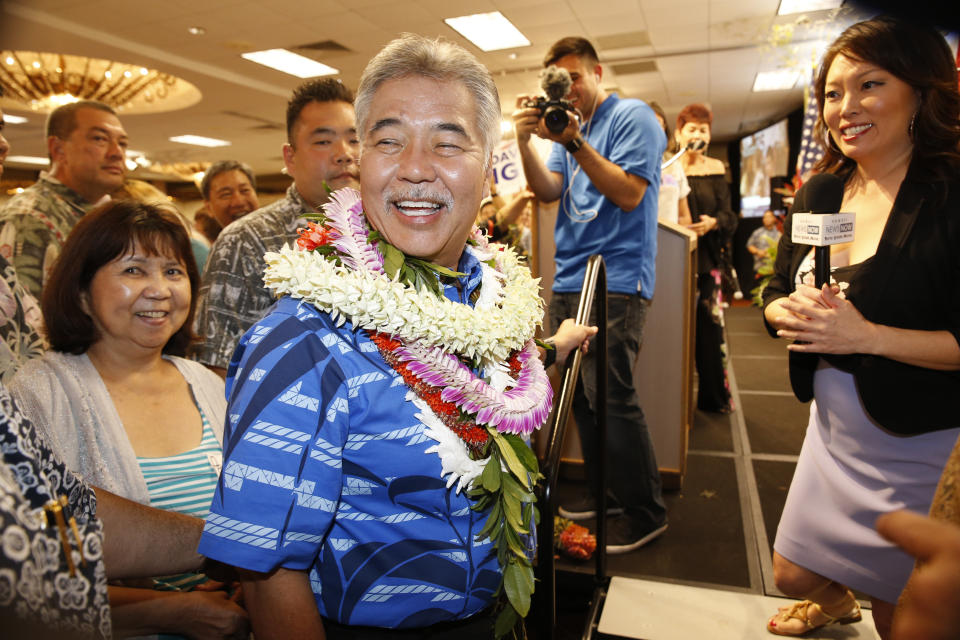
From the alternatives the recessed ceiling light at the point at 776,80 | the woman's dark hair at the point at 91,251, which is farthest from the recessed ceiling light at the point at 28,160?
the woman's dark hair at the point at 91,251

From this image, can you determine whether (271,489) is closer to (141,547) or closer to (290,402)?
(290,402)

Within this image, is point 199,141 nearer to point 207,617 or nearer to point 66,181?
point 66,181

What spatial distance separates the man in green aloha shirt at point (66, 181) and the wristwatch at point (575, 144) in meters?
2.36

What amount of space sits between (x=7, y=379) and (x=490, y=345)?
136cm

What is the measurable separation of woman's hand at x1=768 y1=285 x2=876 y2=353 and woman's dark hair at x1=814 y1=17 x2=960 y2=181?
1.34 ft

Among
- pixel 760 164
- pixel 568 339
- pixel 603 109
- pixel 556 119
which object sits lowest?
pixel 568 339

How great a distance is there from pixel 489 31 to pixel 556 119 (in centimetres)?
584

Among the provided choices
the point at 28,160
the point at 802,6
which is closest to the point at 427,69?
the point at 802,6

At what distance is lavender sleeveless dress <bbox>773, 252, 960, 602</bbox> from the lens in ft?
4.94

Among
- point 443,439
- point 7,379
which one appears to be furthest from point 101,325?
point 443,439

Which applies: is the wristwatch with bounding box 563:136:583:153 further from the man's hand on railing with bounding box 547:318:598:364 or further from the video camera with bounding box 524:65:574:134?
the man's hand on railing with bounding box 547:318:598:364


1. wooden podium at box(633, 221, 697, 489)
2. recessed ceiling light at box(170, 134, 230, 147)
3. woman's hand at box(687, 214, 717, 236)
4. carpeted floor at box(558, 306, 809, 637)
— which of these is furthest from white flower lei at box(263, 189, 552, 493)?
recessed ceiling light at box(170, 134, 230, 147)

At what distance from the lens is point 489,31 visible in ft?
24.5

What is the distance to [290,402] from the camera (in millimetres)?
955
